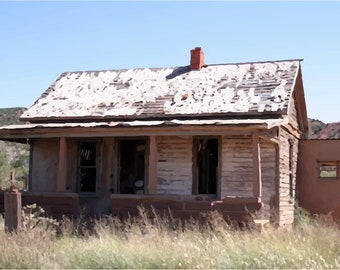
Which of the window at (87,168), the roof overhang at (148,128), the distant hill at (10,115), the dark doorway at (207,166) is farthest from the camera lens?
the distant hill at (10,115)

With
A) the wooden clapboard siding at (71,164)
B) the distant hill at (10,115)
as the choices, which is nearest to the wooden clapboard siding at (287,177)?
the wooden clapboard siding at (71,164)

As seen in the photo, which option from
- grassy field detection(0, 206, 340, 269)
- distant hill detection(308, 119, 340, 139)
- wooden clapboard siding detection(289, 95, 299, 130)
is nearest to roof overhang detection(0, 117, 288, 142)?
wooden clapboard siding detection(289, 95, 299, 130)

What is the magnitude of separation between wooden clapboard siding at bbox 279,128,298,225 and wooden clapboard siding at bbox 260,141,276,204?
53cm

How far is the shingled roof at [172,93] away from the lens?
47.7ft

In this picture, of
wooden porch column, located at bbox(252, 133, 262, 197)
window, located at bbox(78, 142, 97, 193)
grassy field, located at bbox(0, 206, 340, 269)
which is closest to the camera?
grassy field, located at bbox(0, 206, 340, 269)

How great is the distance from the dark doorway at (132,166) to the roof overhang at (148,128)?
229 cm

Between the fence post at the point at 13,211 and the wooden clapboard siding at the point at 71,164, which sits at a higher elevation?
the wooden clapboard siding at the point at 71,164

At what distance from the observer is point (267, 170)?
1412 cm

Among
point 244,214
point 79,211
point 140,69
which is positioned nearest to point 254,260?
point 244,214

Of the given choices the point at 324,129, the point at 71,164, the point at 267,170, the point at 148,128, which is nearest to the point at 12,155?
the point at 324,129

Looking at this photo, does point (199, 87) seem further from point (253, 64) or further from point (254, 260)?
point (254, 260)

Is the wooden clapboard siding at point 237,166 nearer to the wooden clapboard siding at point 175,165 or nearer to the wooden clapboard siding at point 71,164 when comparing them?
the wooden clapboard siding at point 175,165

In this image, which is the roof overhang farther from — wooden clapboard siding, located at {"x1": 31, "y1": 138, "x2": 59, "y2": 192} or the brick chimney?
the brick chimney

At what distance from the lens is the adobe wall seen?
54.0ft
